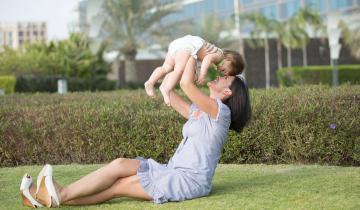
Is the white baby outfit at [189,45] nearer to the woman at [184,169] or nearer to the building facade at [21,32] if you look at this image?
the woman at [184,169]

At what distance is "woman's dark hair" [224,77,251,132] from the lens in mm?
5359

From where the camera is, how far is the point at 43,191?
5188 mm

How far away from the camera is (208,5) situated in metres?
59.3

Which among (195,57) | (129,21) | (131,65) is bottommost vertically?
(131,65)

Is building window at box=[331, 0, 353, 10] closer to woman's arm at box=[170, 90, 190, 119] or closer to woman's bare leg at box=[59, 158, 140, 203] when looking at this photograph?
woman's arm at box=[170, 90, 190, 119]

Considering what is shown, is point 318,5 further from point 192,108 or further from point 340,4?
point 192,108

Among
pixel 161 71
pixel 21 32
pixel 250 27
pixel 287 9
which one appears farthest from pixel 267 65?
pixel 21 32

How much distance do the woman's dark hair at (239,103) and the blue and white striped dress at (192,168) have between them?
0.07 metres

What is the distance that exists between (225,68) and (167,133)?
9.83 ft

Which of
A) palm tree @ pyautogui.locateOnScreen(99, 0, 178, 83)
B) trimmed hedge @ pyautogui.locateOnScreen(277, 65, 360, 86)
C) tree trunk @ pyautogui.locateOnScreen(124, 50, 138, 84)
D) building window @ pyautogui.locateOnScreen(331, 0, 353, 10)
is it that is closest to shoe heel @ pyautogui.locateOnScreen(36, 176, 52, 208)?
trimmed hedge @ pyautogui.locateOnScreen(277, 65, 360, 86)

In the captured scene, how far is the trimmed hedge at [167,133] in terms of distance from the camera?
792 centimetres

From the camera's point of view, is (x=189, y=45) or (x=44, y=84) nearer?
(x=189, y=45)

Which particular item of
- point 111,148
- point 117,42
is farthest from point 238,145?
point 117,42

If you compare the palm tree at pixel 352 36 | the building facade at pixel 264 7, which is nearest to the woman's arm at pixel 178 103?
the palm tree at pixel 352 36
